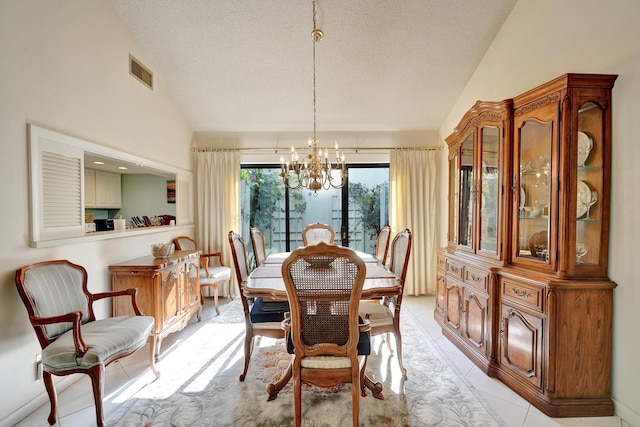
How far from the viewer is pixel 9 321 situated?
5.85 ft

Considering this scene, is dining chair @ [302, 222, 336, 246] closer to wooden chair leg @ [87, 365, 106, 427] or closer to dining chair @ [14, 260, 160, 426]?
dining chair @ [14, 260, 160, 426]

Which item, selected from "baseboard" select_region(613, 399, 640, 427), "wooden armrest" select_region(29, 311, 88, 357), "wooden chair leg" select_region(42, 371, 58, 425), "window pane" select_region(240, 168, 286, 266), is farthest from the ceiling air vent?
"baseboard" select_region(613, 399, 640, 427)

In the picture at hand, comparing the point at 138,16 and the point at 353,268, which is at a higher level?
the point at 138,16

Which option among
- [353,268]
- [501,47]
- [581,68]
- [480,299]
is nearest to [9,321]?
[353,268]

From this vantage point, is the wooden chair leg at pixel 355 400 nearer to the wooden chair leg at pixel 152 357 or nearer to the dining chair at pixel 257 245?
the wooden chair leg at pixel 152 357

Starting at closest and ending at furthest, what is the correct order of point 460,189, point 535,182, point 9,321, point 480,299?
point 9,321, point 535,182, point 480,299, point 460,189

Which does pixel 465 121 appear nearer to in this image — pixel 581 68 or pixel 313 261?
pixel 581 68

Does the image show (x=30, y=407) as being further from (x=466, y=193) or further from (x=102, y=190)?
(x=466, y=193)

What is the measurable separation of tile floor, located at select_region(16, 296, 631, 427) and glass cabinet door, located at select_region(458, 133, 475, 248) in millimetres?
1105

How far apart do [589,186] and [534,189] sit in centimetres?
31

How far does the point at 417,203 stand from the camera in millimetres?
4383

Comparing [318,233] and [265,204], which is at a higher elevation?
[265,204]

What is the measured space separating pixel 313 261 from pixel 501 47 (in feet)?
9.85

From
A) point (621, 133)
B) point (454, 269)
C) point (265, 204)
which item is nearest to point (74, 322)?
point (454, 269)
